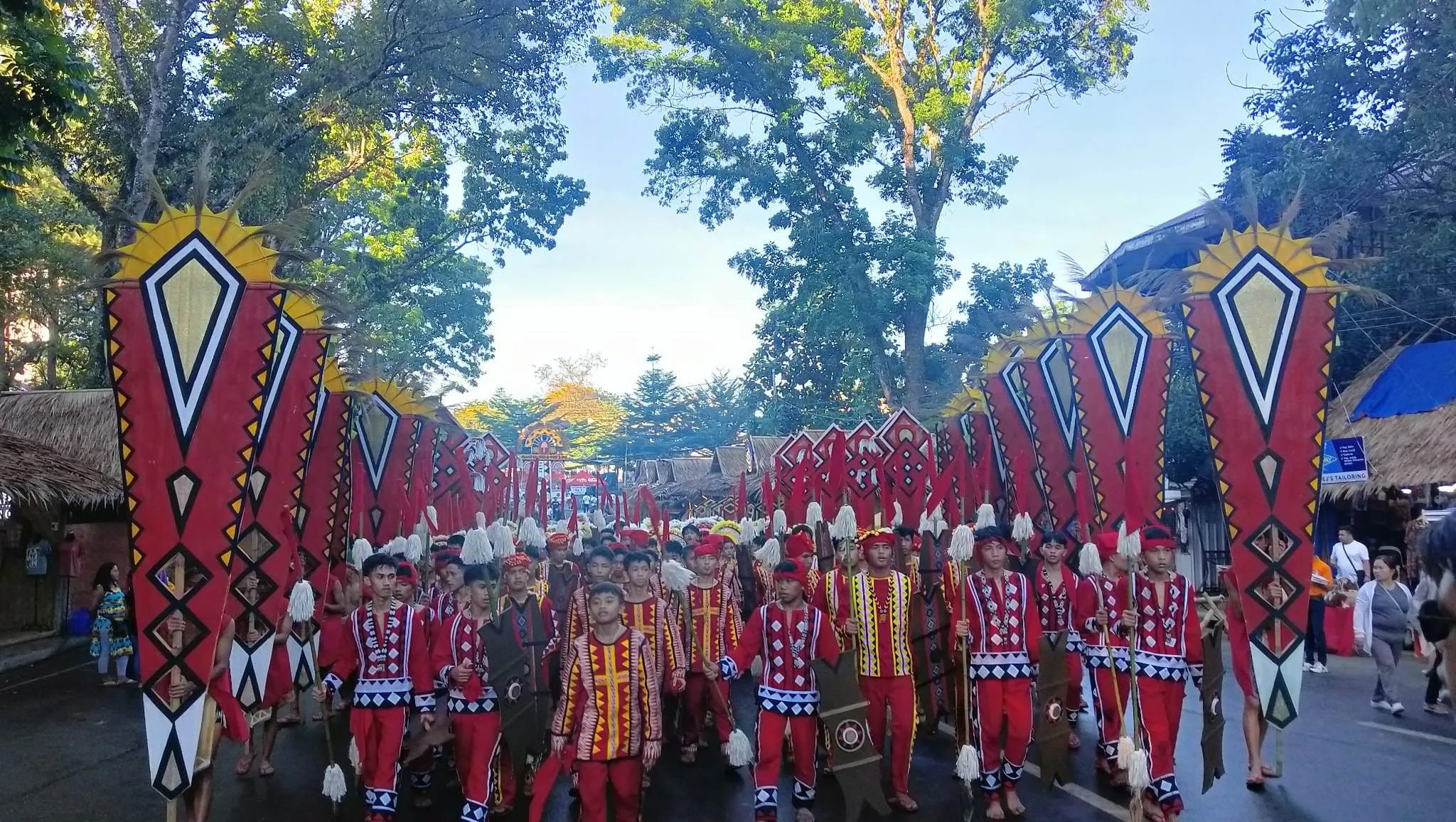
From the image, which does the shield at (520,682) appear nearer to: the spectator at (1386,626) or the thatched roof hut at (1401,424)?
the spectator at (1386,626)

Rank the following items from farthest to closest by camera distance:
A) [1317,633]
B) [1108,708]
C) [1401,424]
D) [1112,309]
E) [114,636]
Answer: [1401,424], [114,636], [1317,633], [1112,309], [1108,708]

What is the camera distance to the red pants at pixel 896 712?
233 inches

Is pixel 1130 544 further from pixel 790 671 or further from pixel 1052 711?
pixel 790 671

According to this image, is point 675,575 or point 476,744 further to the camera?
point 675,575

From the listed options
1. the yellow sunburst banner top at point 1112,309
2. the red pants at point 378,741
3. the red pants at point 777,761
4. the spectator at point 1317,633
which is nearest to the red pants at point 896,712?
the red pants at point 777,761

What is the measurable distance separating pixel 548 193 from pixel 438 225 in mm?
2275

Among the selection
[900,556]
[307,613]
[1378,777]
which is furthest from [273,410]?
[1378,777]

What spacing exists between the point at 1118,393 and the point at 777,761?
149 inches

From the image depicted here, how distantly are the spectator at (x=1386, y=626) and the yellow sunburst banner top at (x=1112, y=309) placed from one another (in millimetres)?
3521

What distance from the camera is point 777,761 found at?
5.56 metres

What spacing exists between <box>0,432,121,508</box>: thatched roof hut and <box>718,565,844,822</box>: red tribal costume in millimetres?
10849

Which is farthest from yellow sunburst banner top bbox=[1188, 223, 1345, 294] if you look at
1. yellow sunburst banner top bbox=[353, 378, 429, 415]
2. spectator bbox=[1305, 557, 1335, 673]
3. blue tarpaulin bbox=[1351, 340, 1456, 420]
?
blue tarpaulin bbox=[1351, 340, 1456, 420]

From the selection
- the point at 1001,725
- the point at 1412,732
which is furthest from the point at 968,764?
the point at 1412,732

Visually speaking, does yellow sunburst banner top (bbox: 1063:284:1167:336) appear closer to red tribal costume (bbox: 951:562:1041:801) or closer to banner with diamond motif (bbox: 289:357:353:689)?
red tribal costume (bbox: 951:562:1041:801)
